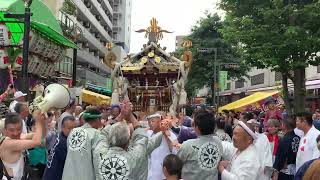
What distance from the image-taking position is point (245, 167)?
472 cm

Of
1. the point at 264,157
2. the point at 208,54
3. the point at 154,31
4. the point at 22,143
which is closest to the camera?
the point at 22,143

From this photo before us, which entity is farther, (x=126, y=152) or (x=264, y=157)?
(x=264, y=157)

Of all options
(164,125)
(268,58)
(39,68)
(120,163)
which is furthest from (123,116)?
(268,58)

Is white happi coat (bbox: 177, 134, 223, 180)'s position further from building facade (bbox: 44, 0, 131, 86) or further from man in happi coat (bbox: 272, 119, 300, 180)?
building facade (bbox: 44, 0, 131, 86)

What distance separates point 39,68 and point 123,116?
11.7 m

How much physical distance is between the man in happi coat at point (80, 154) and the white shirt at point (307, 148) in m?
3.26

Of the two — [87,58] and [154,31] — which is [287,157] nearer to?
[154,31]

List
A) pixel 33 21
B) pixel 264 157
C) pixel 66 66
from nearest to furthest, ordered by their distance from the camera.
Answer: pixel 264 157
pixel 33 21
pixel 66 66

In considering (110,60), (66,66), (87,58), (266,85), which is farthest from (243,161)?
(87,58)

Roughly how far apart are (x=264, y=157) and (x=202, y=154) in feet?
3.79

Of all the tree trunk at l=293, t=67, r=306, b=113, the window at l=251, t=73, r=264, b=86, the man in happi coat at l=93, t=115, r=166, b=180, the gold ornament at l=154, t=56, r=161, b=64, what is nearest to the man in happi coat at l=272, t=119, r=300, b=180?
the man in happi coat at l=93, t=115, r=166, b=180

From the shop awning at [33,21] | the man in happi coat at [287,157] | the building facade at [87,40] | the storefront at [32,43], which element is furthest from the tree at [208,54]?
the man in happi coat at [287,157]

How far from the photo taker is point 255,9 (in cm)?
1958

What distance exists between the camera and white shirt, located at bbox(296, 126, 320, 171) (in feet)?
22.1
